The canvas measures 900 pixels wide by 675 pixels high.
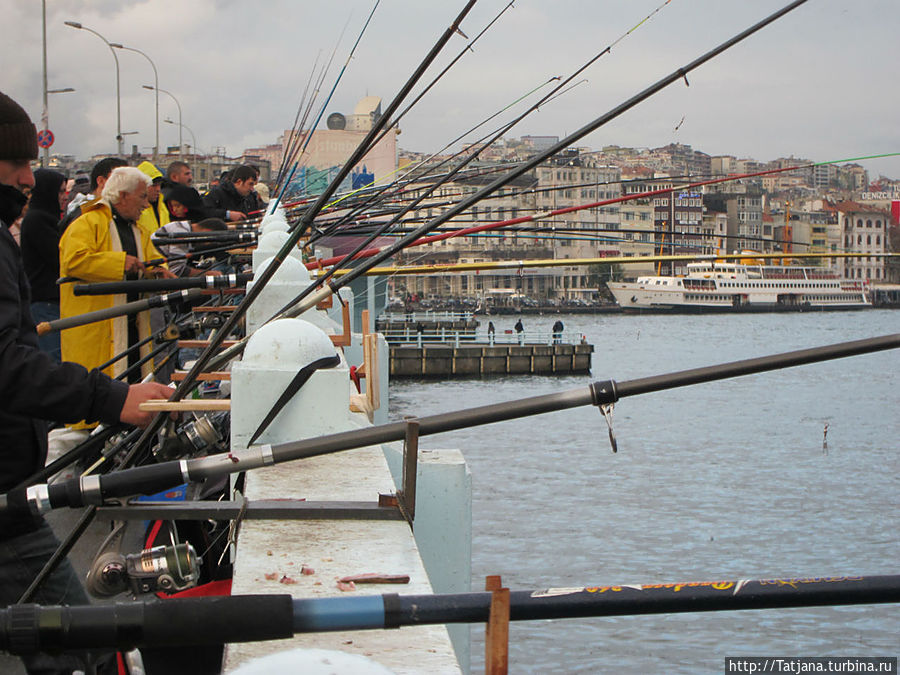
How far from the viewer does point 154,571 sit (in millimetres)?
3387

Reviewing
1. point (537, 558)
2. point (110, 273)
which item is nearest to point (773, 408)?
point (537, 558)

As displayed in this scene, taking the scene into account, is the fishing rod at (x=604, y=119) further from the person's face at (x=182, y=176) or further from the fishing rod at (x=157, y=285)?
the person's face at (x=182, y=176)

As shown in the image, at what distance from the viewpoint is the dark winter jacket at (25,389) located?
8.52ft

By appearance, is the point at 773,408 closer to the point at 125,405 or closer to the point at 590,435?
the point at 590,435

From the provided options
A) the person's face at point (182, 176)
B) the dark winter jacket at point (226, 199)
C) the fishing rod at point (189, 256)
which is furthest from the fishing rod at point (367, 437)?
the dark winter jacket at point (226, 199)

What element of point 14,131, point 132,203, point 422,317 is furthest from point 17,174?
point 422,317

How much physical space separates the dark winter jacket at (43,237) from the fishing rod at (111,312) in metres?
1.68

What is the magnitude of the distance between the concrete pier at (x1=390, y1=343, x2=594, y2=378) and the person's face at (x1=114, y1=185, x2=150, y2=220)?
45990 mm

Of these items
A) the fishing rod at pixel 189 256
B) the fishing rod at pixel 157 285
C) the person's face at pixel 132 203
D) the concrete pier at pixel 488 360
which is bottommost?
the concrete pier at pixel 488 360

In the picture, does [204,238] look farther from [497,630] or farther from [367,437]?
[497,630]

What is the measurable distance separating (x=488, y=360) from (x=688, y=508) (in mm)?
29071

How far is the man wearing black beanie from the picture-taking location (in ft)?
8.55

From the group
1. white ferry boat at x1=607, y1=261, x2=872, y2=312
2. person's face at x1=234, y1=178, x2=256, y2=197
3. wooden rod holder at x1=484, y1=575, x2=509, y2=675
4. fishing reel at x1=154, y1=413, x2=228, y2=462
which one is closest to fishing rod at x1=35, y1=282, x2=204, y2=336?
fishing reel at x1=154, y1=413, x2=228, y2=462

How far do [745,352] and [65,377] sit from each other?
5756 cm
